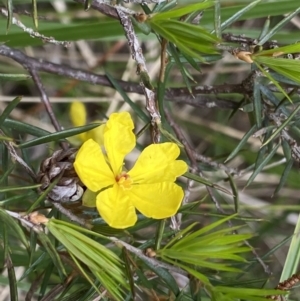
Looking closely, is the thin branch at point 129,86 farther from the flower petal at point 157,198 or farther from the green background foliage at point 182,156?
the flower petal at point 157,198

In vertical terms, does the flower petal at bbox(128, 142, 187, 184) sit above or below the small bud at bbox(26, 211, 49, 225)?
above

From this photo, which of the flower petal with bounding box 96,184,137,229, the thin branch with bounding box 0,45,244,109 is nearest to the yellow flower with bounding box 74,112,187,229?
the flower petal with bounding box 96,184,137,229

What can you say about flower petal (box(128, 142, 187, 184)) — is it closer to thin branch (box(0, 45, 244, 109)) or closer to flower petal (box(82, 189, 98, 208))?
flower petal (box(82, 189, 98, 208))

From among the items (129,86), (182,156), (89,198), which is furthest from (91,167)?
(182,156)

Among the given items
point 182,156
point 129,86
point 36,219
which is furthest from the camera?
point 182,156

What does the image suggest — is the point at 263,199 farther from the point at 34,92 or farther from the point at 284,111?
the point at 284,111

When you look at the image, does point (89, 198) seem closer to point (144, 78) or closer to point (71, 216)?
point (71, 216)
